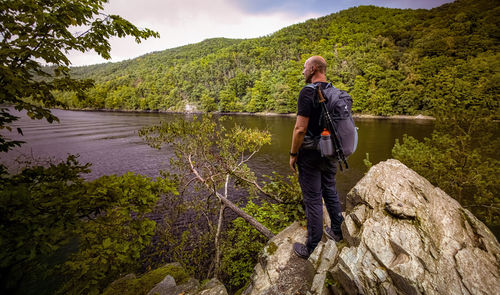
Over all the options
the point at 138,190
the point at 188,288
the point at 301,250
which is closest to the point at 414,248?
the point at 301,250

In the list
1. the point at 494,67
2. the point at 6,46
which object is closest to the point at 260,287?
the point at 6,46

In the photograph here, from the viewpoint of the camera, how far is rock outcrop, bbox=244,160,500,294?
7.35ft

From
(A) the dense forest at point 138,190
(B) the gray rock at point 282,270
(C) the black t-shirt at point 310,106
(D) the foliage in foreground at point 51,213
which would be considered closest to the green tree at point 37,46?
(A) the dense forest at point 138,190

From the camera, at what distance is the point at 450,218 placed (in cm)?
299

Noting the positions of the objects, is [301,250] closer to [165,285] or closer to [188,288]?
[188,288]

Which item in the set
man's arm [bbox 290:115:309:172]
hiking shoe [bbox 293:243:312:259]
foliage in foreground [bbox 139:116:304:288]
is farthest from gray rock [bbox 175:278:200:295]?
man's arm [bbox 290:115:309:172]

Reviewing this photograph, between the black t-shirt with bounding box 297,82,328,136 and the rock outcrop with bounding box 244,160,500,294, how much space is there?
67.5 inches

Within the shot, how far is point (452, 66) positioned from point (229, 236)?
85376 millimetres

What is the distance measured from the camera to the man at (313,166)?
2.73 m

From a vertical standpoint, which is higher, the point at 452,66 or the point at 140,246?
the point at 452,66

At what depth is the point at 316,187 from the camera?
302 centimetres

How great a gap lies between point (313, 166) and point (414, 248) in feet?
5.33

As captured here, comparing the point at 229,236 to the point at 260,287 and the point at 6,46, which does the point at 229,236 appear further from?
the point at 6,46

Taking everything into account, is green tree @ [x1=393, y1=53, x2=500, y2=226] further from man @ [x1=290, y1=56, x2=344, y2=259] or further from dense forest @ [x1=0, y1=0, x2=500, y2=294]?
man @ [x1=290, y1=56, x2=344, y2=259]
